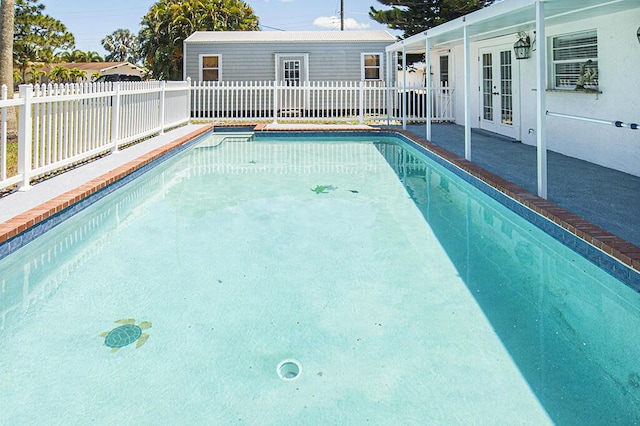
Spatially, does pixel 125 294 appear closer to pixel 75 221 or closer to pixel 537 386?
pixel 75 221

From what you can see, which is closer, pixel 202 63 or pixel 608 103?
pixel 608 103

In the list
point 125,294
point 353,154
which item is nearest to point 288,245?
point 125,294

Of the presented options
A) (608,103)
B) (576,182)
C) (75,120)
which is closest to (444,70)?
(608,103)

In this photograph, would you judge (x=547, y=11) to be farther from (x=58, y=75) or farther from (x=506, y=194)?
(x=58, y=75)

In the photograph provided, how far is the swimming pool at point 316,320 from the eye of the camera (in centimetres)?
202

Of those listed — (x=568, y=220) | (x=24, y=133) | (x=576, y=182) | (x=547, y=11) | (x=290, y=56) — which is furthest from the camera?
(x=290, y=56)

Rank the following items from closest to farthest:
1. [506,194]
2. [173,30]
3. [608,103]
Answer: [506,194] < [608,103] < [173,30]

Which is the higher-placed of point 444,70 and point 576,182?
point 444,70

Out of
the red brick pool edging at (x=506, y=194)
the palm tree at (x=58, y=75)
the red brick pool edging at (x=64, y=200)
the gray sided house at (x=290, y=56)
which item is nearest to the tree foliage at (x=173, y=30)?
the gray sided house at (x=290, y=56)

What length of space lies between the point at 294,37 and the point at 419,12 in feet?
18.0

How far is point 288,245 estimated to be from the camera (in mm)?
4156

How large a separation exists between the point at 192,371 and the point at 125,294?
3.80 feet

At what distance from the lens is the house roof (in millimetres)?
16594

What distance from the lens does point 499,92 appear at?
1024cm
